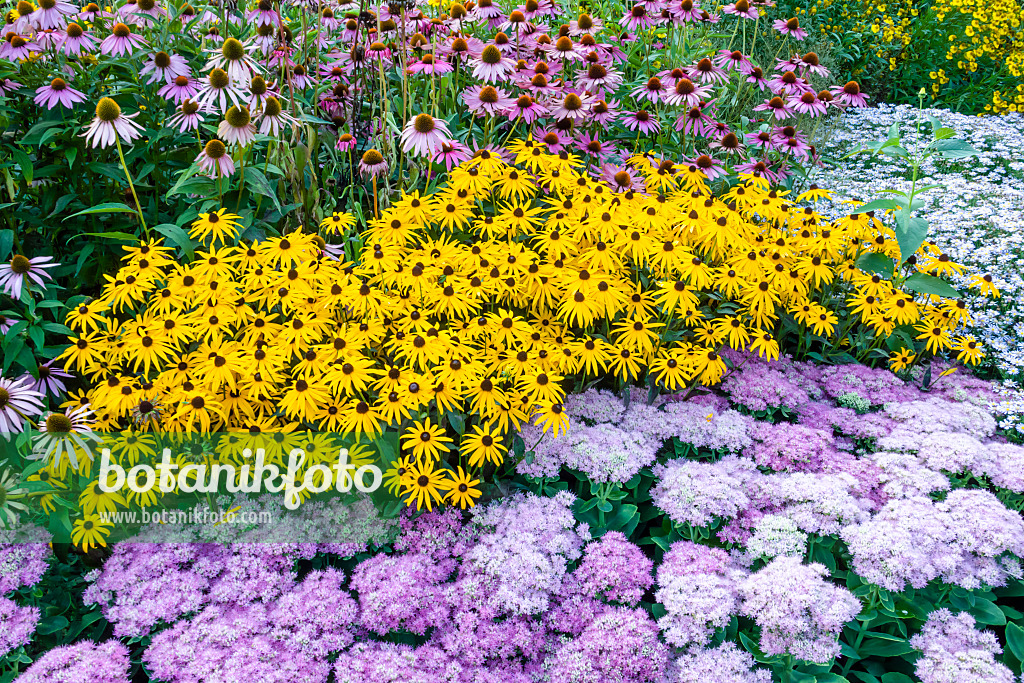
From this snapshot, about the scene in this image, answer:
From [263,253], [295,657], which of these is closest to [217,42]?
[263,253]

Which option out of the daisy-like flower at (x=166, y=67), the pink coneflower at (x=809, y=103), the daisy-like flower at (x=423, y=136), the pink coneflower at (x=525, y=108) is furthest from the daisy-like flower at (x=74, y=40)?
the pink coneflower at (x=809, y=103)

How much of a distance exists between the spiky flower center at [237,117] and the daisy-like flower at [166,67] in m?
0.63

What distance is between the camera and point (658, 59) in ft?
15.1

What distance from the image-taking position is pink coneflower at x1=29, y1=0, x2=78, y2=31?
290cm

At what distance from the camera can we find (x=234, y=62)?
8.92ft

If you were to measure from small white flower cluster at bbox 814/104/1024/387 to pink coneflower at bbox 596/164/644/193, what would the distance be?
1.65 m

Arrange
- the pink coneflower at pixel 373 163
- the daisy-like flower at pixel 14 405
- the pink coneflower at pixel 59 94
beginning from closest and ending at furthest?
the daisy-like flower at pixel 14 405, the pink coneflower at pixel 59 94, the pink coneflower at pixel 373 163

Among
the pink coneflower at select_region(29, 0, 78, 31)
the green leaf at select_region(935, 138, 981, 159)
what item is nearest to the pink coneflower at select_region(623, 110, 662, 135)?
the green leaf at select_region(935, 138, 981, 159)

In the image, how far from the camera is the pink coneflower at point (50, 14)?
2.90 metres

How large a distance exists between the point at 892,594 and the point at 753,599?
48 cm

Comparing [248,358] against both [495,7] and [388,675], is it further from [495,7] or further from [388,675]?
[495,7]

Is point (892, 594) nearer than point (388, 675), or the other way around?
point (388, 675)

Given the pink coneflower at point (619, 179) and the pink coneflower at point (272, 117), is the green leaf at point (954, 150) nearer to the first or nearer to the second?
the pink coneflower at point (619, 179)

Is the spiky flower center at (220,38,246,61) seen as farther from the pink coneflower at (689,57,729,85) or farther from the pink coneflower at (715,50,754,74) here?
the pink coneflower at (715,50,754,74)
